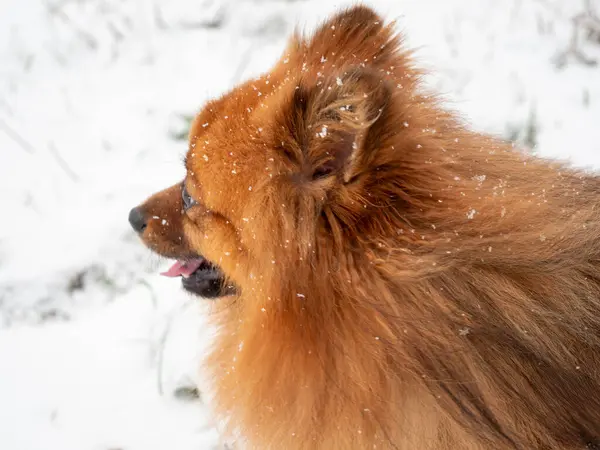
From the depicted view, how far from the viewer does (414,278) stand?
1.36 m

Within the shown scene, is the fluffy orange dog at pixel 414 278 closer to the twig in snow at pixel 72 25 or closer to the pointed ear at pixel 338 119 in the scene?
the pointed ear at pixel 338 119

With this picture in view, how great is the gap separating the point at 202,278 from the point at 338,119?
43.8 inches

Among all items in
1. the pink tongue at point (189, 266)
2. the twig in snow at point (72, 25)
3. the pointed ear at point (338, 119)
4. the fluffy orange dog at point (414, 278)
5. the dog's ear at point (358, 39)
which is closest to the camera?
the pointed ear at point (338, 119)

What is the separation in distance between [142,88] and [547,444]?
377 cm

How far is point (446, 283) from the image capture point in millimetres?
1394

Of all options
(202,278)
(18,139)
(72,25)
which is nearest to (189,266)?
(202,278)

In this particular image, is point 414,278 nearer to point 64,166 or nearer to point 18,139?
point 64,166

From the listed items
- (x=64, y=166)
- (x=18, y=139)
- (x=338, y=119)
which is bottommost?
(x=338, y=119)

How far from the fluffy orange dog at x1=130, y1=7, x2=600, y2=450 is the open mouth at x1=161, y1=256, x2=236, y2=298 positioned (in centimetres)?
45

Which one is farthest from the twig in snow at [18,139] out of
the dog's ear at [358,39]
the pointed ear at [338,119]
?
the pointed ear at [338,119]

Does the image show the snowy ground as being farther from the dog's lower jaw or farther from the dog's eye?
the dog's eye

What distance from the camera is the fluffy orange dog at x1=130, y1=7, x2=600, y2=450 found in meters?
1.38

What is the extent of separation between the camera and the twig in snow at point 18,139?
3877 mm

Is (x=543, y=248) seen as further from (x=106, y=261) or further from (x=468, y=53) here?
(x=468, y=53)
